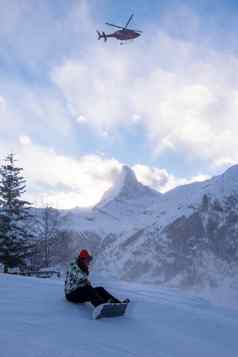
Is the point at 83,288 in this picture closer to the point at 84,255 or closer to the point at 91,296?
the point at 91,296

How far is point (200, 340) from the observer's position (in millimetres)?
8344

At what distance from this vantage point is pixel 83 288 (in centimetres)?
928

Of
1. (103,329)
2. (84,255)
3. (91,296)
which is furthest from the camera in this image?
(84,255)

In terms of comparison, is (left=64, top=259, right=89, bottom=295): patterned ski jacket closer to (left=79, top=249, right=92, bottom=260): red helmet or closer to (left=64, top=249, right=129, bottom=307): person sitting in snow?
(left=64, top=249, right=129, bottom=307): person sitting in snow

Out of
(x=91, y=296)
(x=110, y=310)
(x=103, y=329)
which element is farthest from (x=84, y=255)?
(x=103, y=329)

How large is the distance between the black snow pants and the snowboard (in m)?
0.16

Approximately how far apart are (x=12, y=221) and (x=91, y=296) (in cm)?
2374

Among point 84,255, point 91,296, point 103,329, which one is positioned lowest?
point 103,329

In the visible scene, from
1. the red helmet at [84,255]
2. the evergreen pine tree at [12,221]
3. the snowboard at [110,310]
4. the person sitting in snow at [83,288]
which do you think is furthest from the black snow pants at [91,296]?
the evergreen pine tree at [12,221]

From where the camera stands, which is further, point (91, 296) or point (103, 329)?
point (91, 296)

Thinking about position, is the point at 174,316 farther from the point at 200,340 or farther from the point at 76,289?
the point at 76,289

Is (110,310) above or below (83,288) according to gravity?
below

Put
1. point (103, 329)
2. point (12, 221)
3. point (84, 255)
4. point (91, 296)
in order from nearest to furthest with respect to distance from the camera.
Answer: point (103, 329)
point (91, 296)
point (84, 255)
point (12, 221)

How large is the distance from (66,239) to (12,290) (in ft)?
149
